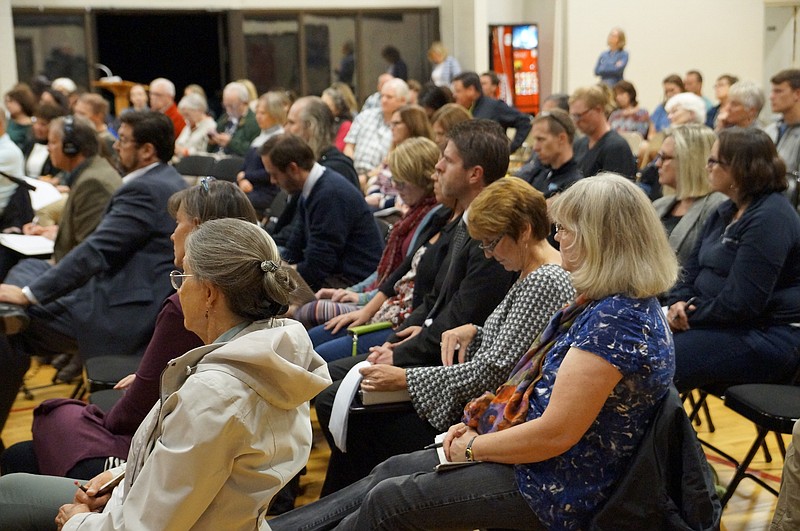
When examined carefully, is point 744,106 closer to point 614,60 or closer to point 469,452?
point 469,452

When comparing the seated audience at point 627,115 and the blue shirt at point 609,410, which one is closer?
the blue shirt at point 609,410

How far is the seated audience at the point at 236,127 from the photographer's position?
8.74 metres

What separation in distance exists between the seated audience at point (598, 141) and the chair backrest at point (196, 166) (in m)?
2.67

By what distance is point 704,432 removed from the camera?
4.03 meters

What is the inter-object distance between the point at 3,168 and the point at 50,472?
3930 millimetres

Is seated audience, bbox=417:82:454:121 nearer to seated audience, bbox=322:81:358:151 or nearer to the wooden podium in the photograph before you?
seated audience, bbox=322:81:358:151

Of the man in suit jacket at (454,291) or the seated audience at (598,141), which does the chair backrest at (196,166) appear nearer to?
the seated audience at (598,141)

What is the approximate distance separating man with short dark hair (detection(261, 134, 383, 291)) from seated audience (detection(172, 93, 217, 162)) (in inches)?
193

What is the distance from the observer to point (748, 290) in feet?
10.5

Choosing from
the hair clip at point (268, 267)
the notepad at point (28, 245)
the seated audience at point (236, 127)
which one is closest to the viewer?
the hair clip at point (268, 267)

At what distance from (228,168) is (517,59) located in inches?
312

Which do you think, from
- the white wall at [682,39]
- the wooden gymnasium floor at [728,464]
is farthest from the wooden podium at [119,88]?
the wooden gymnasium floor at [728,464]

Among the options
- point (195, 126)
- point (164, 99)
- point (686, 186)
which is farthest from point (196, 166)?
point (686, 186)

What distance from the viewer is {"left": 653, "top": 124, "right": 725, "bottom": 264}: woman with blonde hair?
12.7 ft
